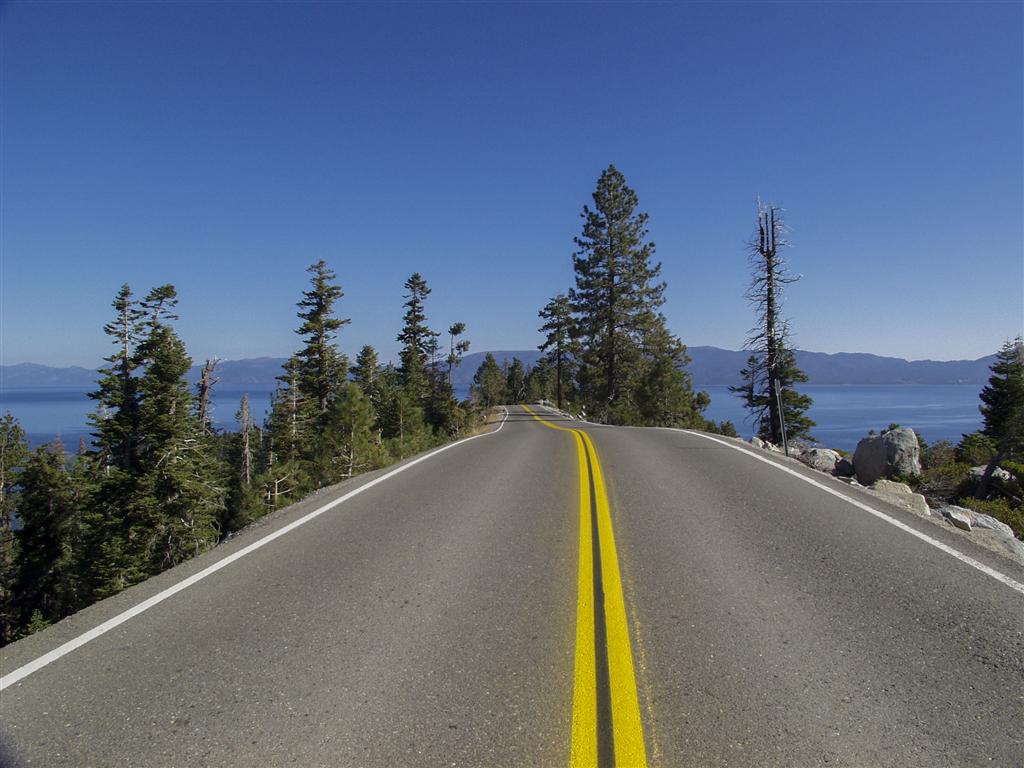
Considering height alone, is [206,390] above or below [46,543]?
above

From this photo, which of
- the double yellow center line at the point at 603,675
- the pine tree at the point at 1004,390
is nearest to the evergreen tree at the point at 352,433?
the double yellow center line at the point at 603,675

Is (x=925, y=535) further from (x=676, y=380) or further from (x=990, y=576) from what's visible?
(x=676, y=380)

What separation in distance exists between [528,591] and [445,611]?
718 mm

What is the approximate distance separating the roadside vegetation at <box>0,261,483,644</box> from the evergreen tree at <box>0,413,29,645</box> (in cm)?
14

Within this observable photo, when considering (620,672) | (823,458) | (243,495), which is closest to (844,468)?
(823,458)

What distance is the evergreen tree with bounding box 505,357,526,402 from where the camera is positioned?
102688mm

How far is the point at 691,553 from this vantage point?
511cm

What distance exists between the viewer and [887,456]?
688 inches

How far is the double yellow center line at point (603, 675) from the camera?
2.41m

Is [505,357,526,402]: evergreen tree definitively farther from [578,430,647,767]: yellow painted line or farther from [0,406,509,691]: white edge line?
[578,430,647,767]: yellow painted line

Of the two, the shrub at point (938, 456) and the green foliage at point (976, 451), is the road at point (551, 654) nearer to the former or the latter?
the green foliage at point (976, 451)

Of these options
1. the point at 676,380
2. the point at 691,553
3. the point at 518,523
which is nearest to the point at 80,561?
the point at 518,523

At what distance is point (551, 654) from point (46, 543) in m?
38.1

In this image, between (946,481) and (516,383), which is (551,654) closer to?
(946,481)
